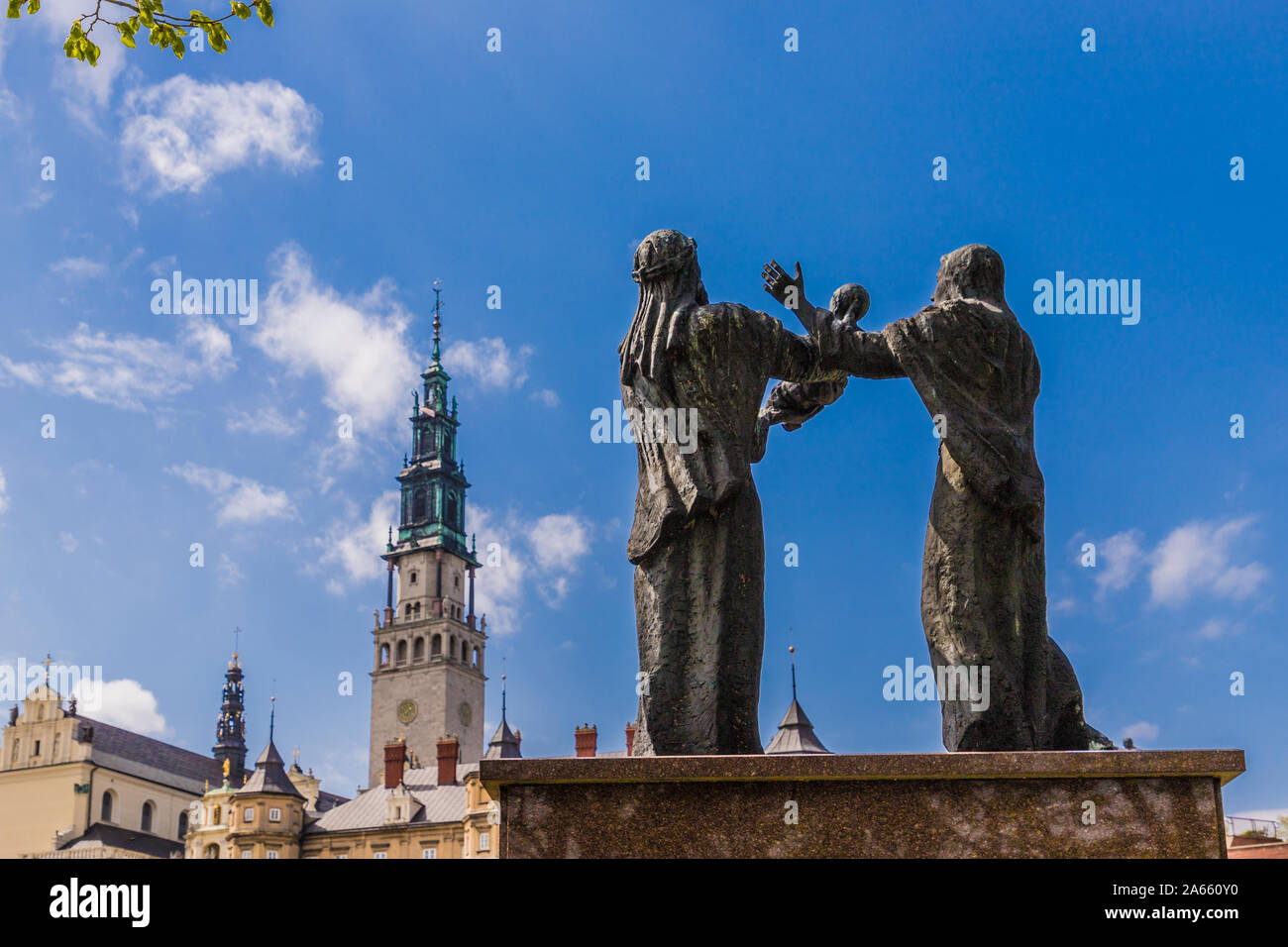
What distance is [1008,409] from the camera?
26.8 ft

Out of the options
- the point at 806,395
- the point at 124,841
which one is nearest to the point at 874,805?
the point at 806,395

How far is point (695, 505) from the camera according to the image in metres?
7.76

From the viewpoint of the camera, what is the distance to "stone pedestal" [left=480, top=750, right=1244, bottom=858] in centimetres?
659

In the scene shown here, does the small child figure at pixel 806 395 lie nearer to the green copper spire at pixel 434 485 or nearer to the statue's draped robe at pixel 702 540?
the statue's draped robe at pixel 702 540

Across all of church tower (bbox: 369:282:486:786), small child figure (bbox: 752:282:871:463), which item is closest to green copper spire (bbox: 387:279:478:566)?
church tower (bbox: 369:282:486:786)

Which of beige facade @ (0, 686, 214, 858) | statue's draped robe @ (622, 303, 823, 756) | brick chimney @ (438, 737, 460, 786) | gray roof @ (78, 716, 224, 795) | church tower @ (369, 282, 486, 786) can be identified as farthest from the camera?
church tower @ (369, 282, 486, 786)

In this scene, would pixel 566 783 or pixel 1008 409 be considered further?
pixel 1008 409

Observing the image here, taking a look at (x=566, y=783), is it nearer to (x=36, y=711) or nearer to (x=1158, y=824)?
(x=1158, y=824)

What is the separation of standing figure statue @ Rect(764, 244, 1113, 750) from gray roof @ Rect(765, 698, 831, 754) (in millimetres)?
42228

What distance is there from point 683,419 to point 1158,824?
3566 millimetres

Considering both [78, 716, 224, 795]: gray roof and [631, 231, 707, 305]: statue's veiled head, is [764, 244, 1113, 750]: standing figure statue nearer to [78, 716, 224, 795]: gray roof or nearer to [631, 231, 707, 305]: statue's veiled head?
[631, 231, 707, 305]: statue's veiled head
